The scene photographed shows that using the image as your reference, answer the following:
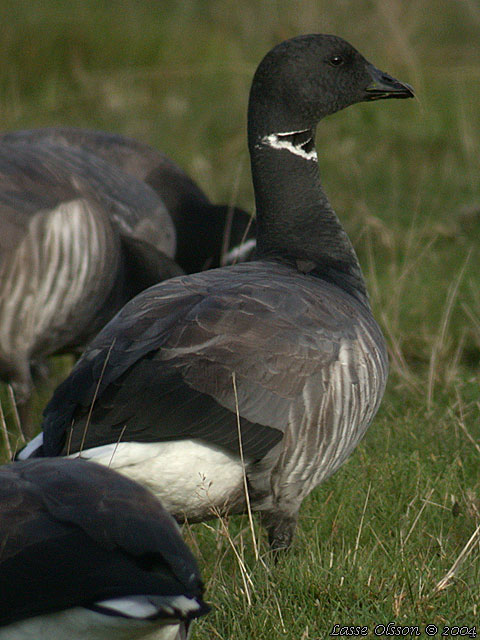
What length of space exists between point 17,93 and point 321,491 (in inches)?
280

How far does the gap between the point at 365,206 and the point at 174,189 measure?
132 cm

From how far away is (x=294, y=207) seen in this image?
420 centimetres

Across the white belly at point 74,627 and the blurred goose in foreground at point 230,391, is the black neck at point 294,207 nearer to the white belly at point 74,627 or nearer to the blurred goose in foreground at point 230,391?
the blurred goose in foreground at point 230,391

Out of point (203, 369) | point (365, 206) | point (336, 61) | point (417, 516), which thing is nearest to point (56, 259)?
point (336, 61)

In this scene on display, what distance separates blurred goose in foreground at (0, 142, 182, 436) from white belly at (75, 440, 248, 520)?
195 centimetres

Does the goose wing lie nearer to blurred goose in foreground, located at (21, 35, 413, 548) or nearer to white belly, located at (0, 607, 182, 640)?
blurred goose in foreground, located at (21, 35, 413, 548)

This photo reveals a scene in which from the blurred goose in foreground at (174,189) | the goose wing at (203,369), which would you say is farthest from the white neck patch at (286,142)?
the blurred goose in foreground at (174,189)

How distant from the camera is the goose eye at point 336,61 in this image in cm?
423

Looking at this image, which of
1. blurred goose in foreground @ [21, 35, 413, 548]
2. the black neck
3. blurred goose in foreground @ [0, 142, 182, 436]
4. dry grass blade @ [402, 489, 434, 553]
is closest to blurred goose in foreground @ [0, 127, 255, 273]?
blurred goose in foreground @ [0, 142, 182, 436]

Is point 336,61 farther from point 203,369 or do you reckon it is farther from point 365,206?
point 365,206

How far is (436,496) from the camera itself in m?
3.91

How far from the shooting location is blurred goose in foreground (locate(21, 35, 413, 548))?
10.4ft

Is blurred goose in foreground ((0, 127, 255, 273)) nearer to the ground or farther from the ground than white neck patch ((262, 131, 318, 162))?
nearer to the ground

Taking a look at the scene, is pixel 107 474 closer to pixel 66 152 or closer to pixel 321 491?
pixel 321 491
